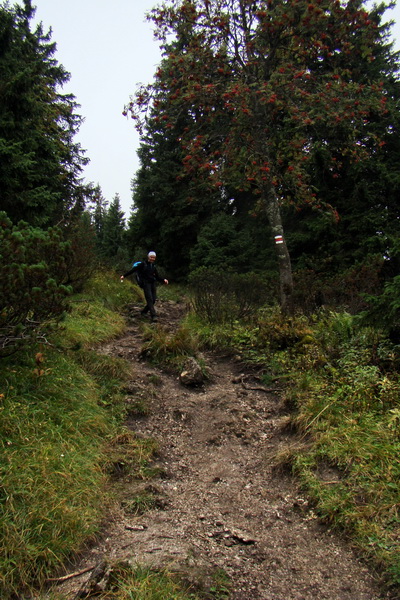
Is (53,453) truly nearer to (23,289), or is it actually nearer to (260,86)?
(23,289)

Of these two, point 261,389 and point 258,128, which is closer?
point 261,389

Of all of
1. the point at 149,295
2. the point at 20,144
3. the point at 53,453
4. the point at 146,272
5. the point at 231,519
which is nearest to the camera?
the point at 231,519

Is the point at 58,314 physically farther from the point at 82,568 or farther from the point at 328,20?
the point at 328,20

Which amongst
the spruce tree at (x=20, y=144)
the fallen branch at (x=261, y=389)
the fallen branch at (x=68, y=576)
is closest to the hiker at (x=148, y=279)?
the spruce tree at (x=20, y=144)

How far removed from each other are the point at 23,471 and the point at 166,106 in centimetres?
913

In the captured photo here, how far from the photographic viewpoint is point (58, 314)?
4.41 m

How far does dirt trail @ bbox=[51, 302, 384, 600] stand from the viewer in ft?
7.95

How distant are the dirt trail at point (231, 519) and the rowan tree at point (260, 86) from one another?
161 inches

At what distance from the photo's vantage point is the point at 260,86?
8.37 m

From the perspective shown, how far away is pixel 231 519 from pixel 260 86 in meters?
8.48

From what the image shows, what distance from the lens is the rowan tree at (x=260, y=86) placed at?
27.5 ft

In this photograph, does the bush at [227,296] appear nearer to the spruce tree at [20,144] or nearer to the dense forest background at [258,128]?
the dense forest background at [258,128]

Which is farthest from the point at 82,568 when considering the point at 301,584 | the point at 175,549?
the point at 301,584

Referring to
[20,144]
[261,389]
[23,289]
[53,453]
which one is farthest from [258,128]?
[53,453]
